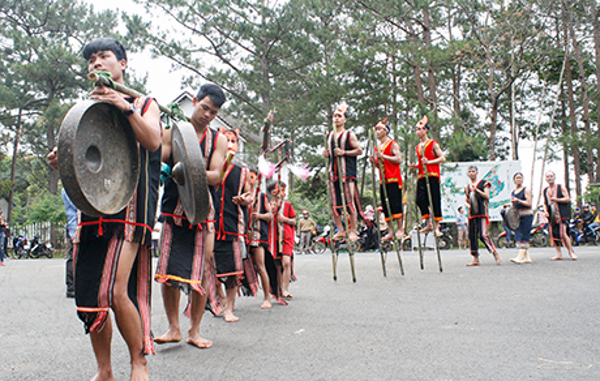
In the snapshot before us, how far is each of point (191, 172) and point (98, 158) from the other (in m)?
0.72

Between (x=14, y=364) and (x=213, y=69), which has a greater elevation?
(x=213, y=69)

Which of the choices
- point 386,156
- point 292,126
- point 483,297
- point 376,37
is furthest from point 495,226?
point 483,297

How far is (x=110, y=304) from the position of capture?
329cm

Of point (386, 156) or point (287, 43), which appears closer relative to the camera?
point (386, 156)

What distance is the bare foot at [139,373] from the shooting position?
336cm

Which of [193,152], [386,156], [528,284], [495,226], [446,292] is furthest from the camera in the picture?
[495,226]

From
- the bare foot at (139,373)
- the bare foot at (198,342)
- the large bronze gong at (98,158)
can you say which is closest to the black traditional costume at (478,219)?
the bare foot at (198,342)

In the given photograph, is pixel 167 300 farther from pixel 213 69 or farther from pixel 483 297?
pixel 213 69

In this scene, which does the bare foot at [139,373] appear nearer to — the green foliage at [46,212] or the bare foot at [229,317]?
the bare foot at [229,317]

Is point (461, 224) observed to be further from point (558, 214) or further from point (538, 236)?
point (558, 214)

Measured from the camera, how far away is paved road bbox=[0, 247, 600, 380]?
3.79m

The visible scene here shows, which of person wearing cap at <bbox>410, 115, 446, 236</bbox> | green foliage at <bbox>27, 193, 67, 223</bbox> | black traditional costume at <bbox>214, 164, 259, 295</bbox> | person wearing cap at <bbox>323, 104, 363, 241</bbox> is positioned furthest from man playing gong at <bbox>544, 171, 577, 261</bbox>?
green foliage at <bbox>27, 193, 67, 223</bbox>

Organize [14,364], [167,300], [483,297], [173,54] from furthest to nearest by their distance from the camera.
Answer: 1. [173,54]
2. [483,297]
3. [167,300]
4. [14,364]

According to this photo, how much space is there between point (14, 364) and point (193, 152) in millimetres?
2121
